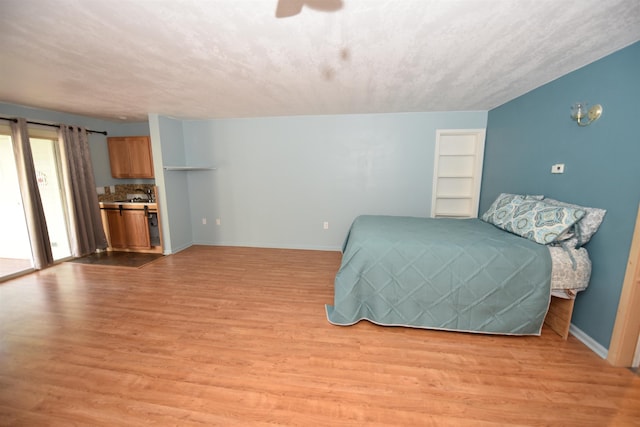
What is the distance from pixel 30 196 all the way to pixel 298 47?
418 centimetres

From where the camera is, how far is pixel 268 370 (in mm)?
1676

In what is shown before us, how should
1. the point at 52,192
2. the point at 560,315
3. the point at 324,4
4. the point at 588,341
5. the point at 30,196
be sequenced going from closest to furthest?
1. the point at 324,4
2. the point at 588,341
3. the point at 560,315
4. the point at 30,196
5. the point at 52,192

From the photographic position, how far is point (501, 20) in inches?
57.5

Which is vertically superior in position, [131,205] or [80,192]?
[80,192]

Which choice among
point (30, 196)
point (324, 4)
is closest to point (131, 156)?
point (30, 196)

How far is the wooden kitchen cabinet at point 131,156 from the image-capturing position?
13.8ft

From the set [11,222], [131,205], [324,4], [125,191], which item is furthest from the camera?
[125,191]

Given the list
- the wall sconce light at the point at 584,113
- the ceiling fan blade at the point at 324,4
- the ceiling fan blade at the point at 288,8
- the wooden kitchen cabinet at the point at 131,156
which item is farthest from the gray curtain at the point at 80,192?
the wall sconce light at the point at 584,113

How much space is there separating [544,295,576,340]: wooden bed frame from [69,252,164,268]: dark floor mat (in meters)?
5.01

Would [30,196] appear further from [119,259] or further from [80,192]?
[119,259]

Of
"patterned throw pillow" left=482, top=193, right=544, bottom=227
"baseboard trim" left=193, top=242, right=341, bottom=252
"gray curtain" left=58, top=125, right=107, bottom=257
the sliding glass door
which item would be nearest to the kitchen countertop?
"gray curtain" left=58, top=125, right=107, bottom=257

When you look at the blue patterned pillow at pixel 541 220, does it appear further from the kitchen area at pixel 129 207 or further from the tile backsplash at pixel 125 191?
the tile backsplash at pixel 125 191

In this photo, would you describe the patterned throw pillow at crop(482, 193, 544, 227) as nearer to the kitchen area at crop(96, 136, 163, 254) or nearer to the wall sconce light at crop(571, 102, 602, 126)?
the wall sconce light at crop(571, 102, 602, 126)

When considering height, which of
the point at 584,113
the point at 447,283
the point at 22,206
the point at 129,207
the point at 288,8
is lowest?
the point at 447,283
